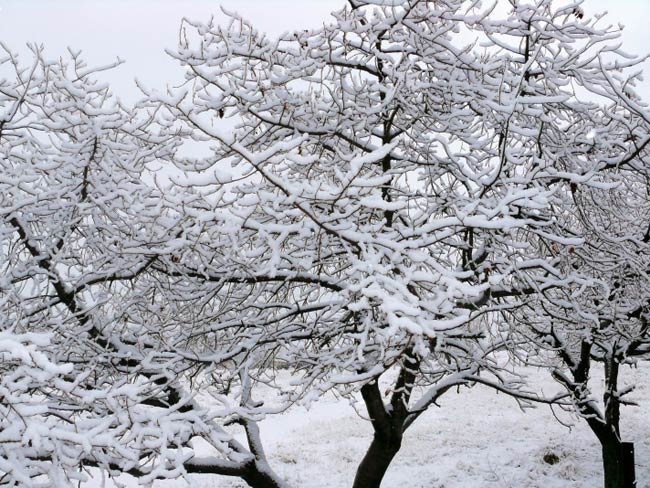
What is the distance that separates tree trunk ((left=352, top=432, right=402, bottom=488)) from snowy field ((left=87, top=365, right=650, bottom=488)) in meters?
4.47

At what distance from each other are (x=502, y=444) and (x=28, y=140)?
1073cm

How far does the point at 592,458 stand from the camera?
10.4 m

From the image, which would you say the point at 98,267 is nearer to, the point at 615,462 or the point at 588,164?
the point at 588,164

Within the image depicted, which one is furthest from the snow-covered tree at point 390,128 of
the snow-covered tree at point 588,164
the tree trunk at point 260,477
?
the tree trunk at point 260,477

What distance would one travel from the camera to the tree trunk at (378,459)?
5.42 m

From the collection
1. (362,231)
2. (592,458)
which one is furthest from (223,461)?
(592,458)

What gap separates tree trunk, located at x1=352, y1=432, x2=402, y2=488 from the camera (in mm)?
5418

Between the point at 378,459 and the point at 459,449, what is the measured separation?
22.6ft

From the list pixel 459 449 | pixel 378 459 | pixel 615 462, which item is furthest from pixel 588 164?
pixel 459 449

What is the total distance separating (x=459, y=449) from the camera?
11.6m

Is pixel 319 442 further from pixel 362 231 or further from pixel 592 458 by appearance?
pixel 362 231

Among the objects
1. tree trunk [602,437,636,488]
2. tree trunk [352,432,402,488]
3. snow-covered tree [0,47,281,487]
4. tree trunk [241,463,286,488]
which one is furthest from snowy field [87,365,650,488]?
snow-covered tree [0,47,281,487]

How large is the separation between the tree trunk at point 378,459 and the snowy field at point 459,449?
4.47 m

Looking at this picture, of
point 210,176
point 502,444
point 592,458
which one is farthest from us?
point 502,444
